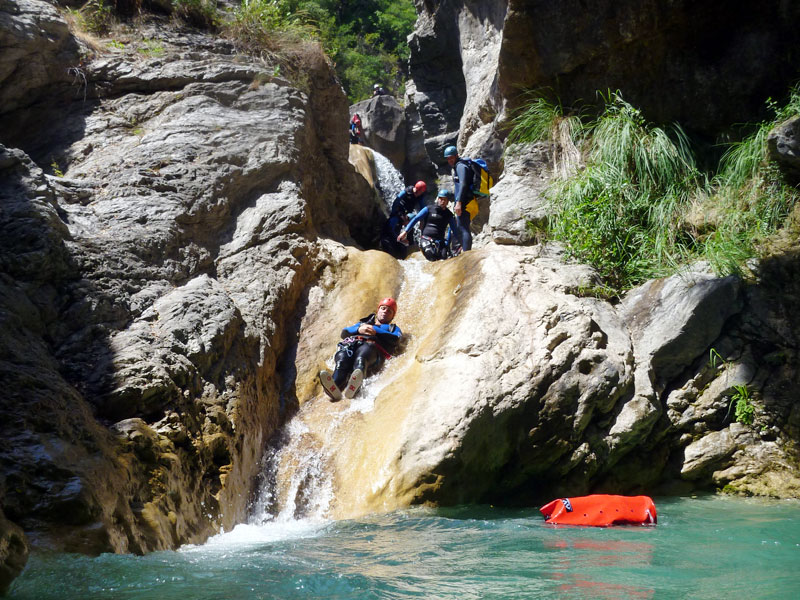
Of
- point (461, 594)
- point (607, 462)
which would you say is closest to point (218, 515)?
point (461, 594)

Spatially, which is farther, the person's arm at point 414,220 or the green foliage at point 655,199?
the person's arm at point 414,220

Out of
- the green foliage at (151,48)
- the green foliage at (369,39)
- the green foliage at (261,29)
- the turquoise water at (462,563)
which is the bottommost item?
the turquoise water at (462,563)

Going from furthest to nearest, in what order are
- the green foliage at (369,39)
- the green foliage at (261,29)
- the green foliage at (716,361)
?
the green foliage at (369,39)
the green foliage at (261,29)
the green foliage at (716,361)

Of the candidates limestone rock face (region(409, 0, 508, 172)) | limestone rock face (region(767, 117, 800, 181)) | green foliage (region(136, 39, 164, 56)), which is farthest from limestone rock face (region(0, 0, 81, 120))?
limestone rock face (region(767, 117, 800, 181))

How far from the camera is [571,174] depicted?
28.0 ft

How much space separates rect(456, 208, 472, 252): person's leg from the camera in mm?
9906

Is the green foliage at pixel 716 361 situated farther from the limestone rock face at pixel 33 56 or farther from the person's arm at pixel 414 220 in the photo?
the limestone rock face at pixel 33 56

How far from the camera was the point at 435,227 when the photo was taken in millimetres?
10273

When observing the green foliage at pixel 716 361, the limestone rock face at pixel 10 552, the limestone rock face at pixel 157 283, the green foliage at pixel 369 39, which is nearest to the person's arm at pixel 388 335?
the limestone rock face at pixel 157 283

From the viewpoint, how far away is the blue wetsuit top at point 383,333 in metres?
7.67

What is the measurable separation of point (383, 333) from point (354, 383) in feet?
2.77

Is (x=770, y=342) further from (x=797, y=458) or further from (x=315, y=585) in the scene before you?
(x=315, y=585)

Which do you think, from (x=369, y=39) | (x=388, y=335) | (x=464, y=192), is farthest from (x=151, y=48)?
(x=369, y=39)

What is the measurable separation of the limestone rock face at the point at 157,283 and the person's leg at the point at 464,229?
197 cm
